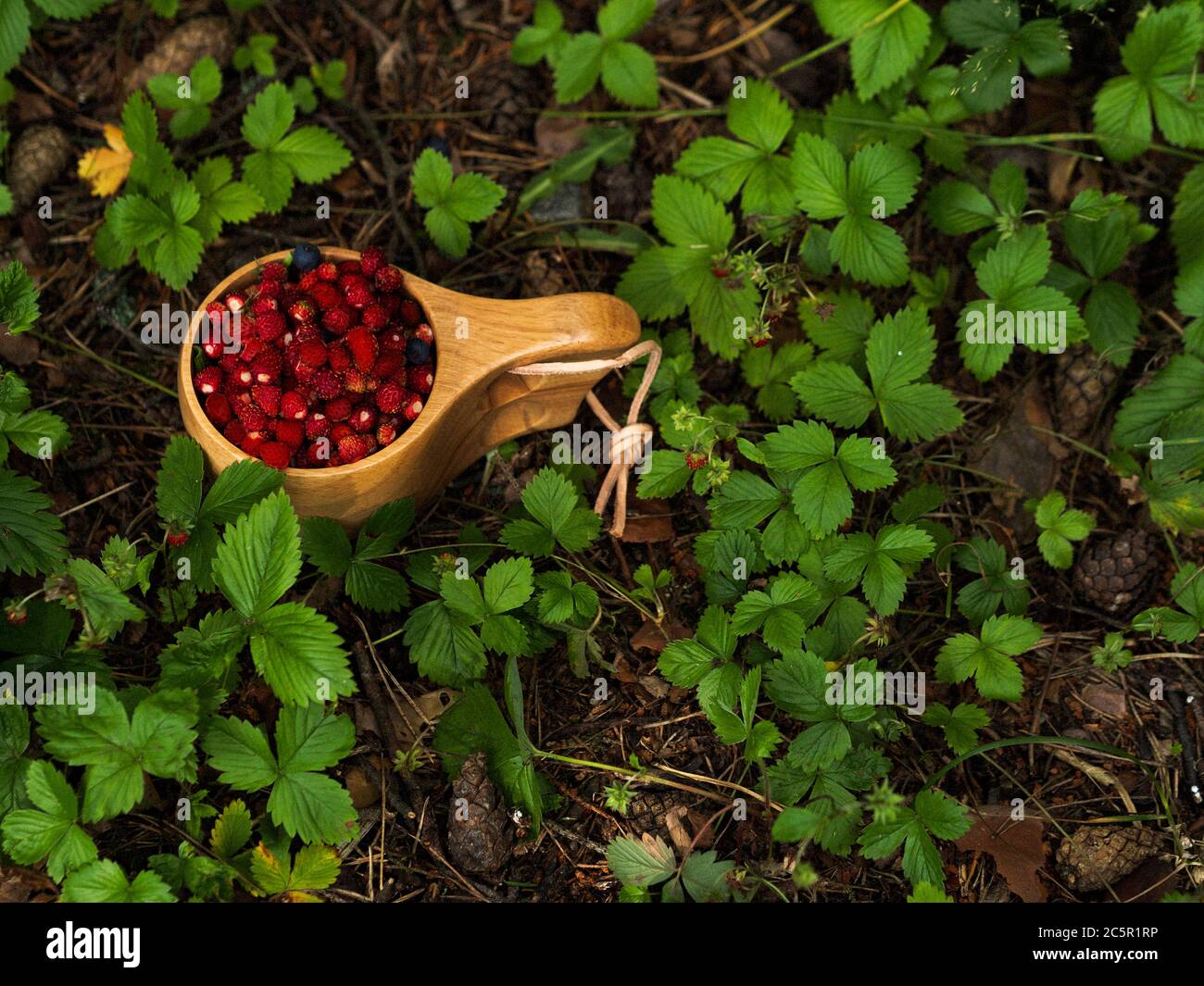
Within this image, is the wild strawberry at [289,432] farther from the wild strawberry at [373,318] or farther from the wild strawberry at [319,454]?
the wild strawberry at [373,318]

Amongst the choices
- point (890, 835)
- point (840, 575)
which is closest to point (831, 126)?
point (840, 575)

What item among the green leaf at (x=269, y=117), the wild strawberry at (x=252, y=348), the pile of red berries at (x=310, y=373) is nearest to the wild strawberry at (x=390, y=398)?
the pile of red berries at (x=310, y=373)

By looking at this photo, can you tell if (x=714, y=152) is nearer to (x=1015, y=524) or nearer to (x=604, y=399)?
(x=604, y=399)

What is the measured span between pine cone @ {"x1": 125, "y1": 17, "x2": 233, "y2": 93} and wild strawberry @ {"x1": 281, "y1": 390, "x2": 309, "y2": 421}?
144 centimetres

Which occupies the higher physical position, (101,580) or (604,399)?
(604,399)

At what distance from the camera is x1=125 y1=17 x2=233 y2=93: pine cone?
3.26 metres

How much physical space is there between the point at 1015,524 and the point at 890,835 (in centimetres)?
108

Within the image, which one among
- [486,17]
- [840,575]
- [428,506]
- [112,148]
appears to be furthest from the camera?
[486,17]

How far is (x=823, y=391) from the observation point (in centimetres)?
282

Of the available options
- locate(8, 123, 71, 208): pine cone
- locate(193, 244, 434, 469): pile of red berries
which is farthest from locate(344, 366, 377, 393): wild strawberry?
locate(8, 123, 71, 208): pine cone

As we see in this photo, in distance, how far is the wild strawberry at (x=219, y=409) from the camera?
259cm

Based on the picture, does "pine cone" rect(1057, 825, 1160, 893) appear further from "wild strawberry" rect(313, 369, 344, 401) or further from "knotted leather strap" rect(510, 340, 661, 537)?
"wild strawberry" rect(313, 369, 344, 401)

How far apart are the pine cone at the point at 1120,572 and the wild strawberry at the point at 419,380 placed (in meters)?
1.95

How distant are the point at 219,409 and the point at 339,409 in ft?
1.04
